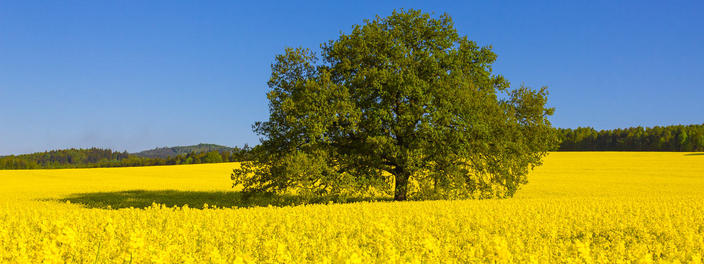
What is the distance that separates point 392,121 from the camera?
21.7 metres

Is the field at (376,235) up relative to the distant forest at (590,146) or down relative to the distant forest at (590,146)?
down

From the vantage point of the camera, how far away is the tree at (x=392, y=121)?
20953 millimetres

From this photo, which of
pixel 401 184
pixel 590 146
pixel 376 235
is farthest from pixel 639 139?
pixel 376 235

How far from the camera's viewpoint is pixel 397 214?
1318cm

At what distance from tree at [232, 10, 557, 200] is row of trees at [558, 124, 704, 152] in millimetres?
93419

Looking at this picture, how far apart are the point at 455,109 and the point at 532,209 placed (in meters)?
8.25

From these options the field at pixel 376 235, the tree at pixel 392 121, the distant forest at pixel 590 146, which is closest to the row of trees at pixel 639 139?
the distant forest at pixel 590 146

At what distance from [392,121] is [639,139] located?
117 metres

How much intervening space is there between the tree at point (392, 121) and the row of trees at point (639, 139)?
306 feet

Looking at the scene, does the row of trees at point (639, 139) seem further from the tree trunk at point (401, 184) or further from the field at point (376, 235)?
the field at point (376, 235)

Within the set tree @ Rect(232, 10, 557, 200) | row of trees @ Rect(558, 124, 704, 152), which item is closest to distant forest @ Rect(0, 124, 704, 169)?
row of trees @ Rect(558, 124, 704, 152)

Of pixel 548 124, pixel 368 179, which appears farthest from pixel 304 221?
pixel 548 124

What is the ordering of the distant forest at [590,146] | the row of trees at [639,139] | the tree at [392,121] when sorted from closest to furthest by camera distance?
the tree at [392,121] → the distant forest at [590,146] → the row of trees at [639,139]

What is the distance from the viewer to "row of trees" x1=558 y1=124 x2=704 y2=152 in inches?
4213
